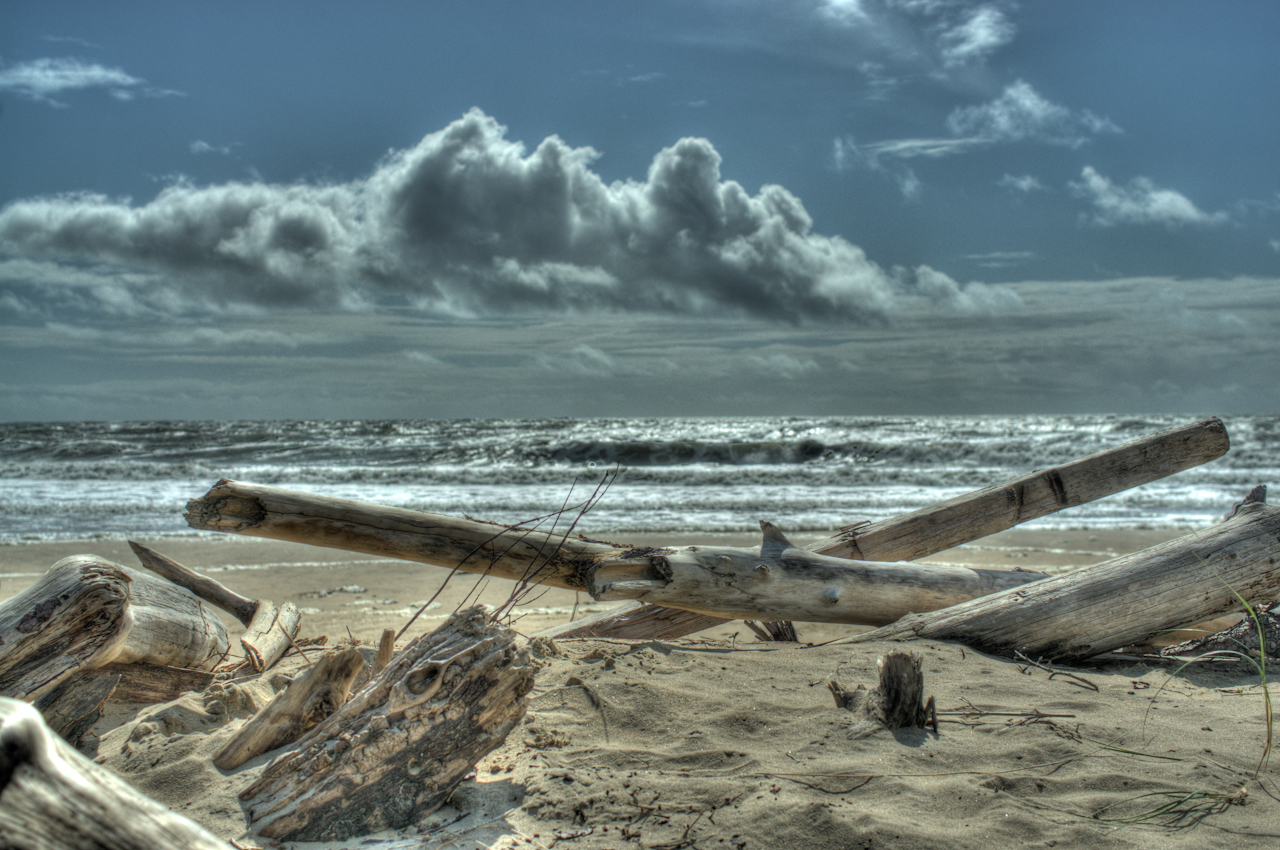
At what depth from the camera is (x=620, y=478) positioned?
672 inches

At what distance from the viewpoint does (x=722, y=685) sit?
A: 3.38 m

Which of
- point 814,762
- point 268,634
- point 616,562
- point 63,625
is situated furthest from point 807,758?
point 268,634

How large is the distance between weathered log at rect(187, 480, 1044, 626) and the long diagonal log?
11.4 inches

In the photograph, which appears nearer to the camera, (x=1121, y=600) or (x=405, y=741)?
(x=405, y=741)

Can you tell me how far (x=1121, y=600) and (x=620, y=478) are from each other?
44.6ft

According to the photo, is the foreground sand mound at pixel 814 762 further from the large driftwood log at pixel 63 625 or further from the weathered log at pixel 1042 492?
the weathered log at pixel 1042 492

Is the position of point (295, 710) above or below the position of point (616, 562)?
below

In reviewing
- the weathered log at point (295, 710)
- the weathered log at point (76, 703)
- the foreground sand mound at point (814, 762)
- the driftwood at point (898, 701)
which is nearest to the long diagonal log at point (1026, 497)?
the foreground sand mound at point (814, 762)

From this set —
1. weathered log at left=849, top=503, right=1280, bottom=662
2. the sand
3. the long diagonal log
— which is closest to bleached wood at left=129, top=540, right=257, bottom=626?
the sand

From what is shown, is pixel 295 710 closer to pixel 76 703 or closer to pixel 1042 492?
pixel 76 703

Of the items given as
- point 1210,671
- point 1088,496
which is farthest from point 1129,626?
point 1088,496

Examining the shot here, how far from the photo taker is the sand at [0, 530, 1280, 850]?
221cm

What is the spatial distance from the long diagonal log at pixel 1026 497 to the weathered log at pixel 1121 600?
25.0 inches

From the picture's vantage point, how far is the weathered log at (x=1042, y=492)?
458 cm
